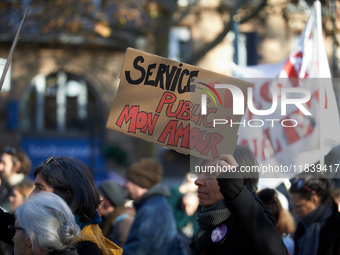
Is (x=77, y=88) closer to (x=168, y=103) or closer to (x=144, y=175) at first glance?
(x=144, y=175)

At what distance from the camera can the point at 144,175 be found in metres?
4.72

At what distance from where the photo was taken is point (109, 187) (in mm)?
5438

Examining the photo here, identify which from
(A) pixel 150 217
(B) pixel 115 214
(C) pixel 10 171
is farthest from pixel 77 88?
(A) pixel 150 217

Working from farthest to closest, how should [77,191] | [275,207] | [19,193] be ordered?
[19,193] < [275,207] < [77,191]

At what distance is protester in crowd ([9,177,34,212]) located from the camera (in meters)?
4.95

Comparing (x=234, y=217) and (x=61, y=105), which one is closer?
(x=234, y=217)

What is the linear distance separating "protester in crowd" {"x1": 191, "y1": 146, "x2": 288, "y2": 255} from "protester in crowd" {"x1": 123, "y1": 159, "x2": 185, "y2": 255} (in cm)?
128

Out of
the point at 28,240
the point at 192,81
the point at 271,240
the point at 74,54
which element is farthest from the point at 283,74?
the point at 74,54

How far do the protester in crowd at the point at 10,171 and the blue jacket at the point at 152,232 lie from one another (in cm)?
136

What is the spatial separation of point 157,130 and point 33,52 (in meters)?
16.7

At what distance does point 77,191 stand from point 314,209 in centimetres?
195

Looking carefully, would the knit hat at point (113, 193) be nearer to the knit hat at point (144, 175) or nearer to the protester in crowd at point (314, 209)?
the knit hat at point (144, 175)

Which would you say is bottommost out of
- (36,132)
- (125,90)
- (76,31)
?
(36,132)

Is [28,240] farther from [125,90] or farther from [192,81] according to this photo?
[192,81]
